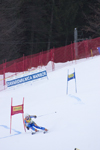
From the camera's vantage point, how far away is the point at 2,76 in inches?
819

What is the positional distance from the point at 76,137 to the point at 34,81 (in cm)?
1073

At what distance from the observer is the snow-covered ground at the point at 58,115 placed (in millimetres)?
8195

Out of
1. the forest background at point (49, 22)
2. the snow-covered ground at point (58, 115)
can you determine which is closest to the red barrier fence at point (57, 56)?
the snow-covered ground at point (58, 115)

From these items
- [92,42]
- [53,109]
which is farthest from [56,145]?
[92,42]

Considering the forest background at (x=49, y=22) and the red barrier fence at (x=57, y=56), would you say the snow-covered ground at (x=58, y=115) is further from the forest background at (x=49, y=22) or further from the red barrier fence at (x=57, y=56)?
the forest background at (x=49, y=22)

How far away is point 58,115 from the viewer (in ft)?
35.7

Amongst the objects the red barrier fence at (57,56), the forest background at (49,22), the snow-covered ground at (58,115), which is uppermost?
the forest background at (49,22)

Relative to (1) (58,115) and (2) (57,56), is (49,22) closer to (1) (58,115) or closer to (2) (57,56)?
(2) (57,56)

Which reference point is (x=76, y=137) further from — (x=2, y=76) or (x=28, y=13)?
(x=28, y=13)

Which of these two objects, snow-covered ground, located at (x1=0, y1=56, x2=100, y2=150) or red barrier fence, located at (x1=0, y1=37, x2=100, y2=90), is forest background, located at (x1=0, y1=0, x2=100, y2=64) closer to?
red barrier fence, located at (x1=0, y1=37, x2=100, y2=90)

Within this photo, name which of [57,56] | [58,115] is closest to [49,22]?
[57,56]

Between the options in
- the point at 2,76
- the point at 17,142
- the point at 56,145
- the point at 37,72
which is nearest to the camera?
the point at 56,145

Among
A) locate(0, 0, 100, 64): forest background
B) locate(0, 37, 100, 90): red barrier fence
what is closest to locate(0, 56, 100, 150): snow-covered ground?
locate(0, 37, 100, 90): red barrier fence

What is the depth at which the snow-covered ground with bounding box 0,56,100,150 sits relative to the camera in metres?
8.20
